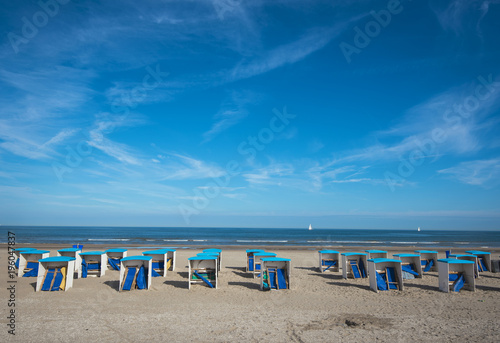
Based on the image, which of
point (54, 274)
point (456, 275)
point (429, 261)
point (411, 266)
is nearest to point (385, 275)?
point (456, 275)

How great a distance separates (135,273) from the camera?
972 cm

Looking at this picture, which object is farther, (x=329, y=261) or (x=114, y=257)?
(x=329, y=261)

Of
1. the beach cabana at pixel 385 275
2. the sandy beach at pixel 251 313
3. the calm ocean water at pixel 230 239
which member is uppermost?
the beach cabana at pixel 385 275

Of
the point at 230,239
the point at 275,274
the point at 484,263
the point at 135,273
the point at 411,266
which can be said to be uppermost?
the point at 135,273

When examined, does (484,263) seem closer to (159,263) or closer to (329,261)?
(329,261)

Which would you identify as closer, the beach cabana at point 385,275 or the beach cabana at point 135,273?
the beach cabana at point 135,273

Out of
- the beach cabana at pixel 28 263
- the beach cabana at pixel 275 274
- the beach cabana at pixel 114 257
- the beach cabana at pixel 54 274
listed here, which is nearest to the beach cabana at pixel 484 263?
the beach cabana at pixel 275 274

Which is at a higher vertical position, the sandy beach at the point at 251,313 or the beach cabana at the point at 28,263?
the beach cabana at the point at 28,263

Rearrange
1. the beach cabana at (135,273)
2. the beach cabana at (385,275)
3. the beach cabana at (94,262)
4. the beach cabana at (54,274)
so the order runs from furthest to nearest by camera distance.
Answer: the beach cabana at (94,262)
the beach cabana at (385,275)
the beach cabana at (135,273)
the beach cabana at (54,274)

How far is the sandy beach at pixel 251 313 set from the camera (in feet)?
18.9

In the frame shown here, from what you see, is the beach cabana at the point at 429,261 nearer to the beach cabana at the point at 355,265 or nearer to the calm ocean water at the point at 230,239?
the beach cabana at the point at 355,265

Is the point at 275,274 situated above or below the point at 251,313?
above

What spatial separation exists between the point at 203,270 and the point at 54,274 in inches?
181

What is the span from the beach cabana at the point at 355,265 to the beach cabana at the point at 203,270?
5.23 meters
